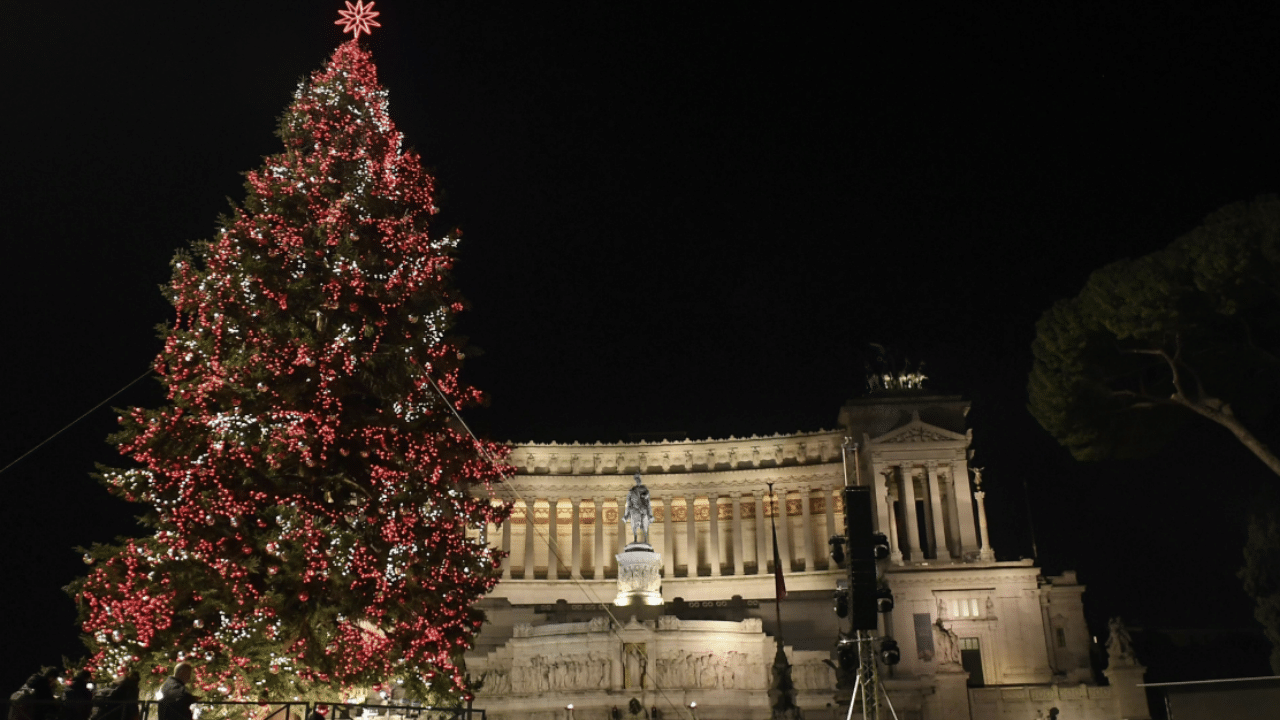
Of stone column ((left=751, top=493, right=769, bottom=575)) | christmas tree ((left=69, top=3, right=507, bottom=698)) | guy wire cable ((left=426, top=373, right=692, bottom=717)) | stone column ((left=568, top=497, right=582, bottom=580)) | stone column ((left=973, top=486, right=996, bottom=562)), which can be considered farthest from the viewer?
stone column ((left=568, top=497, right=582, bottom=580))

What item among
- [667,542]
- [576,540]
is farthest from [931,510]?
[576,540]

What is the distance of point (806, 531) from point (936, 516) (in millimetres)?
8812

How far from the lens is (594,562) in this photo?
6203 cm

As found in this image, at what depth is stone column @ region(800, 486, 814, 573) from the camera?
59.7 meters

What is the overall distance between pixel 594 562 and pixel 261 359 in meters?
45.4

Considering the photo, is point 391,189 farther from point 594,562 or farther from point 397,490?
point 594,562

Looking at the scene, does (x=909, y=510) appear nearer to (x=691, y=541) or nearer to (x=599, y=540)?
(x=691, y=541)

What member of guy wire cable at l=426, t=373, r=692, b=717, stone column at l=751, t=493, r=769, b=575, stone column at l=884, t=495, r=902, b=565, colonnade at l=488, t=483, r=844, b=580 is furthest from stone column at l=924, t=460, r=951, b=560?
guy wire cable at l=426, t=373, r=692, b=717

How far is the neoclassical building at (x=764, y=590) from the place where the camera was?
123ft

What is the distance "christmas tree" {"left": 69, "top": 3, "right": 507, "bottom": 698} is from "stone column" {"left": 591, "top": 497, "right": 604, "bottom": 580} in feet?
132

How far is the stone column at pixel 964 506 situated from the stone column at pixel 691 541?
1629cm

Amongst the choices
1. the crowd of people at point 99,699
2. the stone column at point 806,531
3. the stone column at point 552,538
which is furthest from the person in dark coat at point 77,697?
the stone column at point 806,531

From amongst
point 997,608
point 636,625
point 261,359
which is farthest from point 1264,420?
point 261,359

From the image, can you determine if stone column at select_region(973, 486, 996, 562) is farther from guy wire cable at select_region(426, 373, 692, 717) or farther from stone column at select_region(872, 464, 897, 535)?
guy wire cable at select_region(426, 373, 692, 717)
